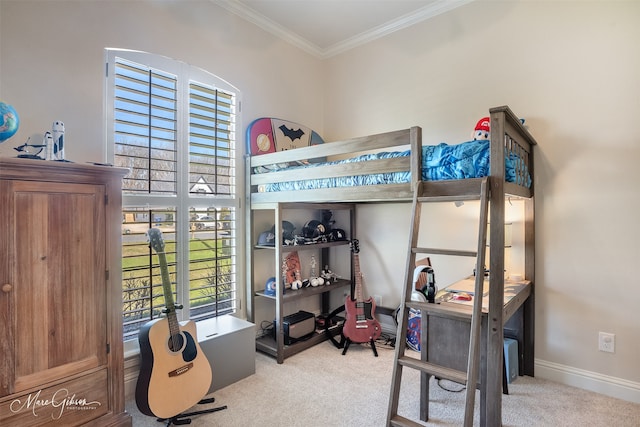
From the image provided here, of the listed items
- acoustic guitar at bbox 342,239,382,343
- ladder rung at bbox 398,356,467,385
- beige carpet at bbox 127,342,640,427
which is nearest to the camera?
ladder rung at bbox 398,356,467,385

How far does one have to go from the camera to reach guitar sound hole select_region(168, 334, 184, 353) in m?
1.97

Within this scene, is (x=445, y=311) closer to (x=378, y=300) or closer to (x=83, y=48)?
(x=378, y=300)

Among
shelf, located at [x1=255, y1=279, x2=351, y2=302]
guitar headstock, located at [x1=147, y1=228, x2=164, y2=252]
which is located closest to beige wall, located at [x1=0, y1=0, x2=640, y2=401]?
guitar headstock, located at [x1=147, y1=228, x2=164, y2=252]

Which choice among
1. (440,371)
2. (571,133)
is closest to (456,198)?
(440,371)

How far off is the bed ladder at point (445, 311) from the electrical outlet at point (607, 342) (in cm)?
133

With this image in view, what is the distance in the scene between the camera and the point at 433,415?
2.00 metres

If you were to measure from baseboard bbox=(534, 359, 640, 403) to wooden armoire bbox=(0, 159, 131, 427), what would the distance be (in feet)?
9.49

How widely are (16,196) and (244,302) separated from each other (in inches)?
75.5

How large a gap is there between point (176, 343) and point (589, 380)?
286 centimetres

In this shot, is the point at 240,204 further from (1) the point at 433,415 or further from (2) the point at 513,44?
(2) the point at 513,44

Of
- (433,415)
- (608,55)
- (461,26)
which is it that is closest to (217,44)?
(461,26)

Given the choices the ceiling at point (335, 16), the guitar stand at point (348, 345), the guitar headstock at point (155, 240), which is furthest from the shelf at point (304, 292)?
the ceiling at point (335, 16)

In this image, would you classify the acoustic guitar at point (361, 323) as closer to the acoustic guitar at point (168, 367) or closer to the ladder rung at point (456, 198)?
the acoustic guitar at point (168, 367)

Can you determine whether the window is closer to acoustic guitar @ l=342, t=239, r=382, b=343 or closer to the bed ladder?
acoustic guitar @ l=342, t=239, r=382, b=343
